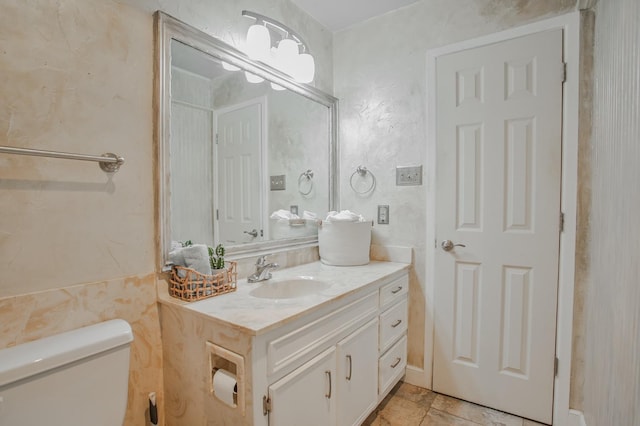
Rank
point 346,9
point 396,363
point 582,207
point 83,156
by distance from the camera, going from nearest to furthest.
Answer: point 83,156 → point 582,207 → point 396,363 → point 346,9

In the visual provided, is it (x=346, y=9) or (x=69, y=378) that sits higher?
(x=346, y=9)

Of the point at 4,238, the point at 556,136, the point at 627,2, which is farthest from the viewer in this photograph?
the point at 556,136

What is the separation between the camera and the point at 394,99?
2.04m

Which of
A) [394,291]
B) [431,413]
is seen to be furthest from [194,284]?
[431,413]

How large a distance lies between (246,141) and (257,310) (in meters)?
0.93

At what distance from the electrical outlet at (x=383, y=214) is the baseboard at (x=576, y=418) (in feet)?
4.39

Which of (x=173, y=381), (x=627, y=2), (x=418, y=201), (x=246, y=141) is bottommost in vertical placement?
(x=173, y=381)

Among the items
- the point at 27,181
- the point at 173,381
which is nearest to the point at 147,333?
the point at 173,381

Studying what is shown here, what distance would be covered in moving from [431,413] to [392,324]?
20.3 inches

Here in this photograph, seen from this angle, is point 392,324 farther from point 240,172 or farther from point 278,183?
point 240,172

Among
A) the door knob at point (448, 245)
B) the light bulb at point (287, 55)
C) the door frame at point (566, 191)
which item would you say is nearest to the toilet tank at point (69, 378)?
the light bulb at point (287, 55)

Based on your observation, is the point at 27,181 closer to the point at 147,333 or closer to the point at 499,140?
the point at 147,333

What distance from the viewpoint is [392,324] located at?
1787mm

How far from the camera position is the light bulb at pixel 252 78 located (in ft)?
5.39
